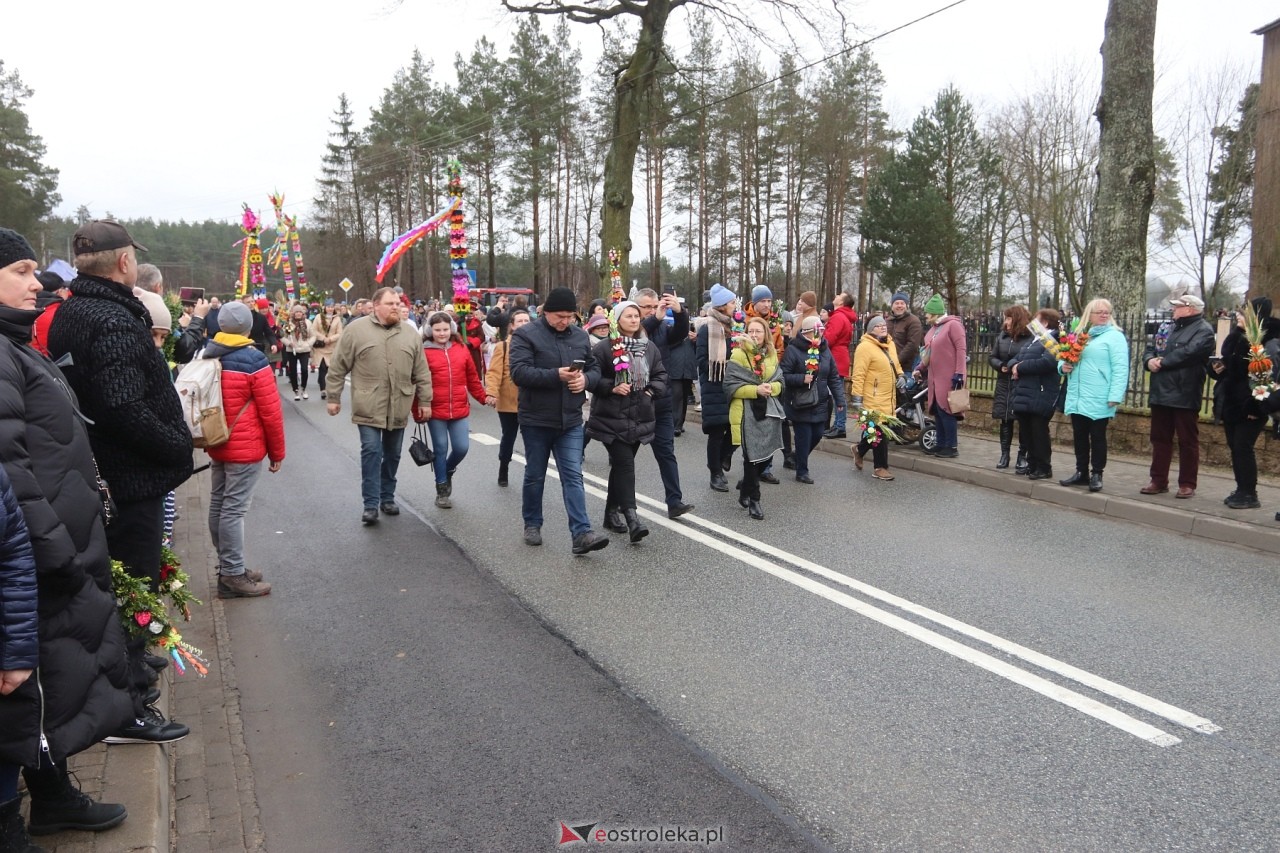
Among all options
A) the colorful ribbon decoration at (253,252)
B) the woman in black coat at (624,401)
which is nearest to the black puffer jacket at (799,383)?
the woman in black coat at (624,401)

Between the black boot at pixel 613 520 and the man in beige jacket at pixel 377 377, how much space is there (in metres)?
1.91

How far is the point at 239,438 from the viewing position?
19.3ft

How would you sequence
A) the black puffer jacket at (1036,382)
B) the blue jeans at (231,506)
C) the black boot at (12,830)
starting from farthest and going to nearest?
the black puffer jacket at (1036,382) → the blue jeans at (231,506) → the black boot at (12,830)

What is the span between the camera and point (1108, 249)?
40.2ft

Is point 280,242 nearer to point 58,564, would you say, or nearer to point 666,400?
point 666,400

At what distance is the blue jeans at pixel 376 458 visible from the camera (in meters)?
7.89

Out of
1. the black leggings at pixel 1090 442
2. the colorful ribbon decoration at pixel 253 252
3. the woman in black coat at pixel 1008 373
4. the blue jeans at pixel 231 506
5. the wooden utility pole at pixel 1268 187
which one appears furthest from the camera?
the wooden utility pole at pixel 1268 187

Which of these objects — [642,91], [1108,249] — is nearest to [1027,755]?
[1108,249]

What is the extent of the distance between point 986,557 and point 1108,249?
734 centimetres

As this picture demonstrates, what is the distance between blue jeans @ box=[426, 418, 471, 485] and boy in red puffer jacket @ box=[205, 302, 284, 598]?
2.65m

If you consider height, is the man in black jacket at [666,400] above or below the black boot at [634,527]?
above

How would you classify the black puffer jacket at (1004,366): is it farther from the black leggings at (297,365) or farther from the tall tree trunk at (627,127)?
the black leggings at (297,365)

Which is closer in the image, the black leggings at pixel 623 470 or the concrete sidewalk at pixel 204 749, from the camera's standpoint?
the concrete sidewalk at pixel 204 749

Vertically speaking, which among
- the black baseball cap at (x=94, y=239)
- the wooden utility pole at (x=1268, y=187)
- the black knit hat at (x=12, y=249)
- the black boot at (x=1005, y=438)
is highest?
the wooden utility pole at (x=1268, y=187)
